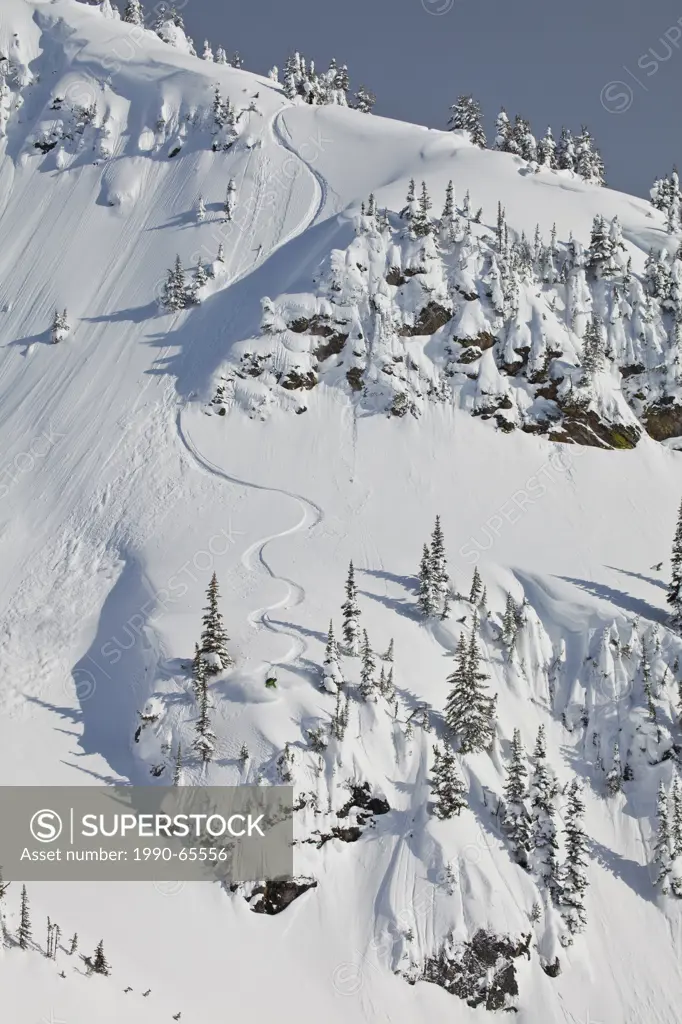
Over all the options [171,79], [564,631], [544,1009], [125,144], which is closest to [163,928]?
[544,1009]

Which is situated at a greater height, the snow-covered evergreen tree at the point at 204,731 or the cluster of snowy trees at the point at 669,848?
the snow-covered evergreen tree at the point at 204,731

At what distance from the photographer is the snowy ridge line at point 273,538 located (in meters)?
44.9

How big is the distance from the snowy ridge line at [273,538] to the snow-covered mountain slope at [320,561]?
0.82ft

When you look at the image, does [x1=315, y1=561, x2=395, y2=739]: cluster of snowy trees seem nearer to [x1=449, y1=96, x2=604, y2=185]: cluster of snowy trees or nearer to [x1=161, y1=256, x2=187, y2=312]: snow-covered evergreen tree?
[x1=161, y1=256, x2=187, y2=312]: snow-covered evergreen tree

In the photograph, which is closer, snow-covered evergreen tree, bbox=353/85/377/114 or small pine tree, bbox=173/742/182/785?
small pine tree, bbox=173/742/182/785

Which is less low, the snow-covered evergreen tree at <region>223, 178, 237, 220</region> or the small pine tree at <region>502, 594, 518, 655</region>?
the snow-covered evergreen tree at <region>223, 178, 237, 220</region>

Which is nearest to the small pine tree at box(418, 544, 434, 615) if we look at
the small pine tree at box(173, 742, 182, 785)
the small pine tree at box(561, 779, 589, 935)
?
the small pine tree at box(561, 779, 589, 935)

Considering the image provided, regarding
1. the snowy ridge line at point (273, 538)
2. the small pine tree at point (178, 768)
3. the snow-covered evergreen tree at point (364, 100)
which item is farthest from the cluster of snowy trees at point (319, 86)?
the small pine tree at point (178, 768)

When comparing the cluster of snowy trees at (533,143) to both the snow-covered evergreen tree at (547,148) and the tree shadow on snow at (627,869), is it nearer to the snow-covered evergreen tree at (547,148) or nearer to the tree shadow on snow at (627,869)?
the snow-covered evergreen tree at (547,148)

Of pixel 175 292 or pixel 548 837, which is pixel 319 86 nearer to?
pixel 175 292

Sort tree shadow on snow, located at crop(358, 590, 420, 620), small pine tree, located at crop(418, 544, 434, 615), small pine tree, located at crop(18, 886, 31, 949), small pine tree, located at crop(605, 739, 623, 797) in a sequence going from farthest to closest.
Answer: tree shadow on snow, located at crop(358, 590, 420, 620) → small pine tree, located at crop(418, 544, 434, 615) → small pine tree, located at crop(605, 739, 623, 797) → small pine tree, located at crop(18, 886, 31, 949)

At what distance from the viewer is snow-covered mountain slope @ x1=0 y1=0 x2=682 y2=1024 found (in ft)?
112

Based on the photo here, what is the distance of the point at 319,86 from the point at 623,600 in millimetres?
88012

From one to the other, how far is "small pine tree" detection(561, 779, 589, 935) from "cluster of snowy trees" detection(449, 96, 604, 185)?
285ft
